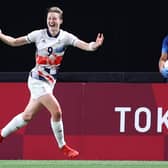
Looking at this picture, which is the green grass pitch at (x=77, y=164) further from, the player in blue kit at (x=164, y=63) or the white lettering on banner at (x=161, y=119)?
the player in blue kit at (x=164, y=63)

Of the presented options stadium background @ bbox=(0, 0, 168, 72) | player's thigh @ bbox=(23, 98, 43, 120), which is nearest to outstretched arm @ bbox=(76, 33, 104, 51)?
player's thigh @ bbox=(23, 98, 43, 120)

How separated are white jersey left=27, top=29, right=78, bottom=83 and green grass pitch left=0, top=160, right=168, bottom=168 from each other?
1149 mm

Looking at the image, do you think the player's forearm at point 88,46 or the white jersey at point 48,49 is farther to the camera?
the white jersey at point 48,49

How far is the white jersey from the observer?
1573cm

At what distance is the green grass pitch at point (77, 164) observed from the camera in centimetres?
1565

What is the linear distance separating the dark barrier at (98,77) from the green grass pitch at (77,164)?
1.72m

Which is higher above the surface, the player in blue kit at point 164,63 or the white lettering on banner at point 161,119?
the player in blue kit at point 164,63

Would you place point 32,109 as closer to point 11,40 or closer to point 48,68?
point 48,68

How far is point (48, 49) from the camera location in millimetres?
15711

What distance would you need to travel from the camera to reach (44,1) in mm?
21203

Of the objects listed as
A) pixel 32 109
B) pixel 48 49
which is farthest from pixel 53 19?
pixel 32 109

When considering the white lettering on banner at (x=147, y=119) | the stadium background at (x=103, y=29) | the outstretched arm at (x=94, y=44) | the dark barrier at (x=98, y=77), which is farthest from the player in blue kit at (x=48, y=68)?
the stadium background at (x=103, y=29)

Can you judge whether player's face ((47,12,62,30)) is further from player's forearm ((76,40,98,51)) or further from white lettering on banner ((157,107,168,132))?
white lettering on banner ((157,107,168,132))

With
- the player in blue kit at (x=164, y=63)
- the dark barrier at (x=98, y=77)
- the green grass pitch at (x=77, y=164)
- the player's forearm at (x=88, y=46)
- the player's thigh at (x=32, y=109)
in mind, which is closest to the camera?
the player in blue kit at (x=164, y=63)
